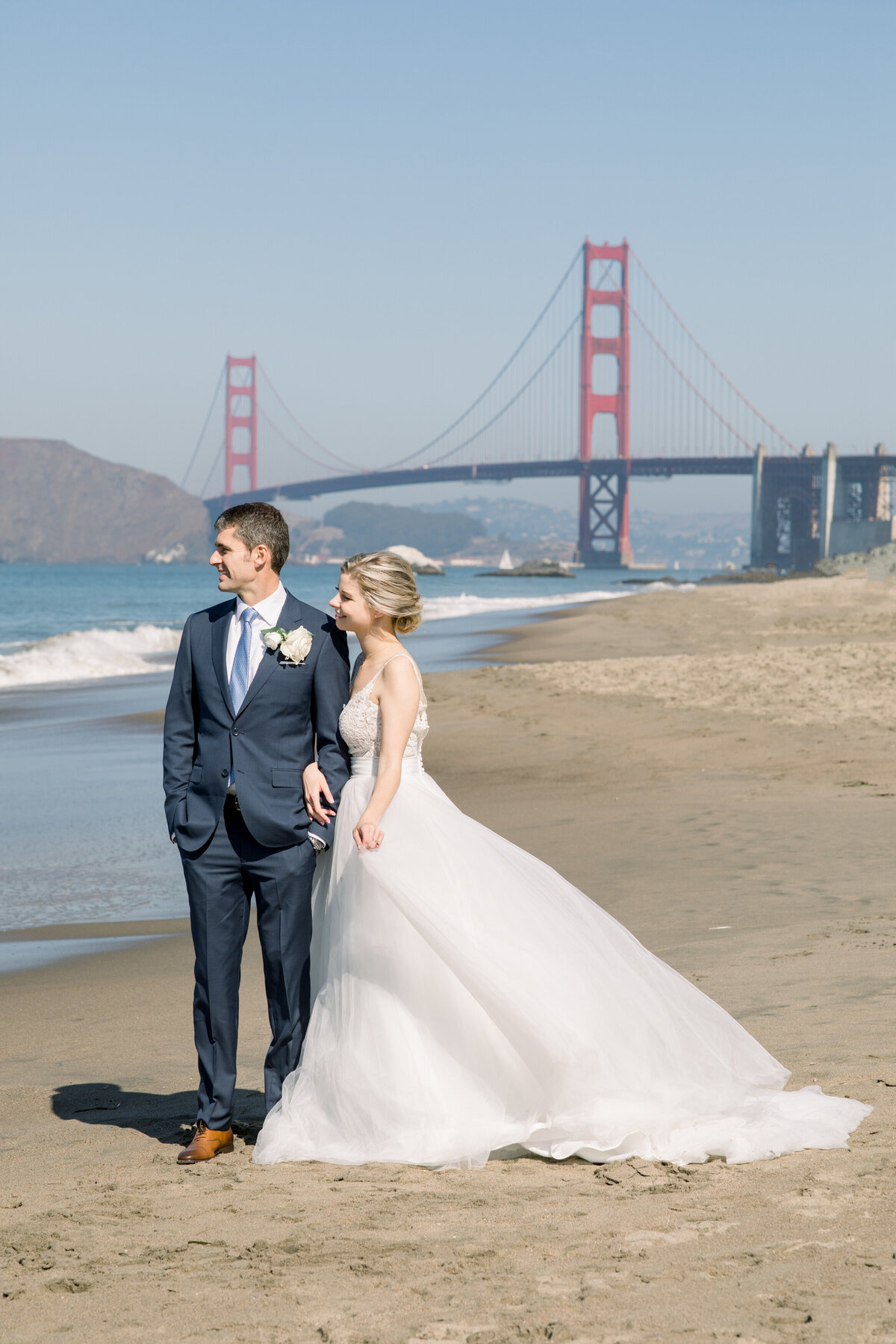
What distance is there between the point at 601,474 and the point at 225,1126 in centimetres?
6406

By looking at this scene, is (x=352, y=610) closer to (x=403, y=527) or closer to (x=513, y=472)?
(x=513, y=472)

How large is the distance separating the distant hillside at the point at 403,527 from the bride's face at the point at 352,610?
124m

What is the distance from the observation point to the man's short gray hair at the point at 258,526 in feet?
8.02

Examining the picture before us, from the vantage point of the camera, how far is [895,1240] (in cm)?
182

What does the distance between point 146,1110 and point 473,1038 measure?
2.85ft

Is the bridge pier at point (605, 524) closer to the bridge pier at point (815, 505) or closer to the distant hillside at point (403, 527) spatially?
the bridge pier at point (815, 505)

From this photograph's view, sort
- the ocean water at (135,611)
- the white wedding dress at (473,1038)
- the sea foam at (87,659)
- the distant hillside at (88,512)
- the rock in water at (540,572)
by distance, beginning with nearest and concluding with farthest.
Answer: the white wedding dress at (473,1038) → the sea foam at (87,659) → the ocean water at (135,611) → the rock in water at (540,572) → the distant hillside at (88,512)

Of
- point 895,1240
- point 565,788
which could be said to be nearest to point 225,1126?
point 895,1240

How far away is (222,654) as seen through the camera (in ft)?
8.09

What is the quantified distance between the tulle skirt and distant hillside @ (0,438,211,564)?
372ft

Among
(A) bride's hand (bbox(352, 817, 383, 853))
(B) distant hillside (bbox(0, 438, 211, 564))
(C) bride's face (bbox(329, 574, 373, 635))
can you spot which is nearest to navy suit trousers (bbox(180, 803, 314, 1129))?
(A) bride's hand (bbox(352, 817, 383, 853))

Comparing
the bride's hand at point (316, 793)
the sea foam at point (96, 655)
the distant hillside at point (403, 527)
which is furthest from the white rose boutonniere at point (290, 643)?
the distant hillside at point (403, 527)

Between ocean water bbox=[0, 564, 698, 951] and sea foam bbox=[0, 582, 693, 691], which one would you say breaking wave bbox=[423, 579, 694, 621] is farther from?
ocean water bbox=[0, 564, 698, 951]

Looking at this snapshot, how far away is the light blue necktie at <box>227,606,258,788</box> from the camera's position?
245cm
